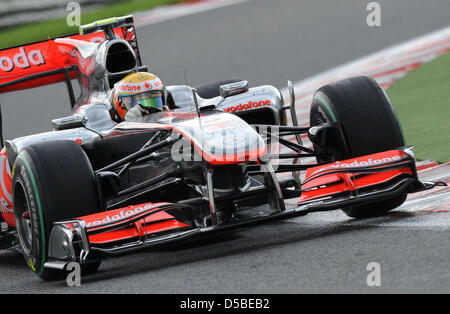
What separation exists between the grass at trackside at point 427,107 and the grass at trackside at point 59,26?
375 inches

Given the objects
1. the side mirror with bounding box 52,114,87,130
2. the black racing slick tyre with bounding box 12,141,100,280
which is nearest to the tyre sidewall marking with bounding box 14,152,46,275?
the black racing slick tyre with bounding box 12,141,100,280

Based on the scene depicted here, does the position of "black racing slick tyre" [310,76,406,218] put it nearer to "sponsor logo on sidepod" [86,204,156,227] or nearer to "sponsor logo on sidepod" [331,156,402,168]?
"sponsor logo on sidepod" [331,156,402,168]

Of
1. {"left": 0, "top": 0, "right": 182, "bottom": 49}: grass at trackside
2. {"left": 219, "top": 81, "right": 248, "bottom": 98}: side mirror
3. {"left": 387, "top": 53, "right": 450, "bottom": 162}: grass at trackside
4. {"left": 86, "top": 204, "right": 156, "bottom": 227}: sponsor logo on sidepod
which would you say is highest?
{"left": 219, "top": 81, "right": 248, "bottom": 98}: side mirror

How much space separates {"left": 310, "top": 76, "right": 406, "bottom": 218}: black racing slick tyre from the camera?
22.0 feet

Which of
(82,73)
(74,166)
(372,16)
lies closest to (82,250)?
(74,166)

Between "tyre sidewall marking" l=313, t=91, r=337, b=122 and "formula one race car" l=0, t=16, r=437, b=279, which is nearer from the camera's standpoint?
"formula one race car" l=0, t=16, r=437, b=279

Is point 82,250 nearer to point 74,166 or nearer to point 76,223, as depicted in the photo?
point 76,223

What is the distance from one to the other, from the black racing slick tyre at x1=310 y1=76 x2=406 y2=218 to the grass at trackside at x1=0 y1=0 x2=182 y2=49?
14.4 metres

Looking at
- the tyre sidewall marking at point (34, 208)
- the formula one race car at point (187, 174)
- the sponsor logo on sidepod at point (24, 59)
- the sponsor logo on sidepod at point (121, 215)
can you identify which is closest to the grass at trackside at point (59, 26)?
the sponsor logo on sidepod at point (24, 59)

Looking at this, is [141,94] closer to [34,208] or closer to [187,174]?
[187,174]

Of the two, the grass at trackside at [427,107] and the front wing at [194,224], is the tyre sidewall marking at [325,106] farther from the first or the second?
the grass at trackside at [427,107]

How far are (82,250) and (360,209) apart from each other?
2120mm

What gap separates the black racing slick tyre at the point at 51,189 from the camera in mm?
6117

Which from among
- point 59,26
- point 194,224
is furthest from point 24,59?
point 59,26
